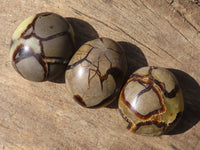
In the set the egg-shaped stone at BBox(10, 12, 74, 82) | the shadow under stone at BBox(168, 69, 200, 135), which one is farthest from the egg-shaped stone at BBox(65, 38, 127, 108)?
the shadow under stone at BBox(168, 69, 200, 135)

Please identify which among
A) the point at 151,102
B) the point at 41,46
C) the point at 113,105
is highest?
the point at 151,102

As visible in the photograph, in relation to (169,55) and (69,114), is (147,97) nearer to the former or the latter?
(169,55)

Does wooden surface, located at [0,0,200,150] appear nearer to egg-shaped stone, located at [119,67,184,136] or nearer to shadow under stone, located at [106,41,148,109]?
shadow under stone, located at [106,41,148,109]

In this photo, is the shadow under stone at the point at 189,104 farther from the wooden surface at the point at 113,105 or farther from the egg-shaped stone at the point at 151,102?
the egg-shaped stone at the point at 151,102

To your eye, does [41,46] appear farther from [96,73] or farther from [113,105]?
[113,105]

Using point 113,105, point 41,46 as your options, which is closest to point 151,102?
point 113,105

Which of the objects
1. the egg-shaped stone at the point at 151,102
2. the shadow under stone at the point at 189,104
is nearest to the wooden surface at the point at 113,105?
the shadow under stone at the point at 189,104

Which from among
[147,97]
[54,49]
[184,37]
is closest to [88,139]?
[147,97]
